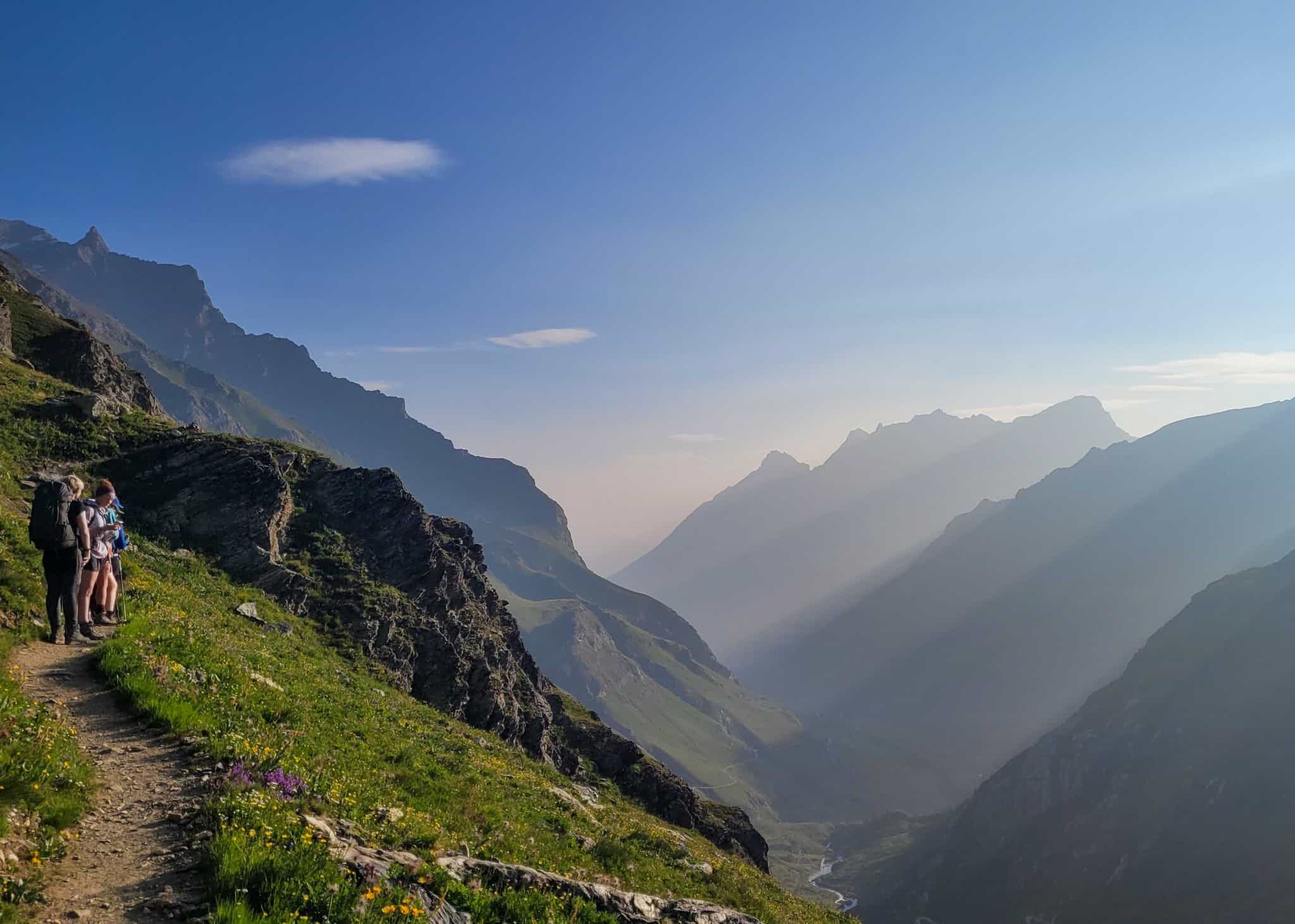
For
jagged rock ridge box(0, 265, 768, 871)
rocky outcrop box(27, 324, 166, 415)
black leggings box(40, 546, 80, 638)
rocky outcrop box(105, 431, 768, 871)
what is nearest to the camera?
black leggings box(40, 546, 80, 638)

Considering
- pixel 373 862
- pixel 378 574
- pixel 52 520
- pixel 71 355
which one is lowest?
pixel 378 574

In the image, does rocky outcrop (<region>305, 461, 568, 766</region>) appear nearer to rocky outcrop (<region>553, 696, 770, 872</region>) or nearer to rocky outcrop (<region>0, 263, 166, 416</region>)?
rocky outcrop (<region>553, 696, 770, 872</region>)

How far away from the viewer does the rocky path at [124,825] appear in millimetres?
7395

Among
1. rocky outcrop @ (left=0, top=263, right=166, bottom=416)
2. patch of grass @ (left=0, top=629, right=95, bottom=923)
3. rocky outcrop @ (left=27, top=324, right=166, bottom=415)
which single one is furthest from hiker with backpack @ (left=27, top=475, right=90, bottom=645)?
rocky outcrop @ (left=27, top=324, right=166, bottom=415)

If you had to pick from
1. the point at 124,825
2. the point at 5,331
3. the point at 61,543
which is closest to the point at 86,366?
the point at 5,331

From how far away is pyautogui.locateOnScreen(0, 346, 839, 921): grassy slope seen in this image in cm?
809

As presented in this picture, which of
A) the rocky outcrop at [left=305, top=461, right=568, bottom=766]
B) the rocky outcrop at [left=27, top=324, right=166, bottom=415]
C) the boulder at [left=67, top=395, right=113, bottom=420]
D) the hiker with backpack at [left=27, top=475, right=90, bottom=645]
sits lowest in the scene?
the rocky outcrop at [left=305, top=461, right=568, bottom=766]

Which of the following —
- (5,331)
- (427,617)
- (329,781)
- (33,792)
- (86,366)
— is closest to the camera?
(33,792)

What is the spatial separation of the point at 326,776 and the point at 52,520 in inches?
407

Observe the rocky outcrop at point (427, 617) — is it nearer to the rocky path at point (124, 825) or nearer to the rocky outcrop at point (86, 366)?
the rocky outcrop at point (86, 366)

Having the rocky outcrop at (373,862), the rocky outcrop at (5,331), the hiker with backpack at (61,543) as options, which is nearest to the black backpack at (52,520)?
the hiker with backpack at (61,543)

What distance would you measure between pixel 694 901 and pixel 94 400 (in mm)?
55744

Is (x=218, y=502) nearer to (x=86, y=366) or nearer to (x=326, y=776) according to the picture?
(x=326, y=776)

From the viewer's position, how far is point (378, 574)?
5447cm
